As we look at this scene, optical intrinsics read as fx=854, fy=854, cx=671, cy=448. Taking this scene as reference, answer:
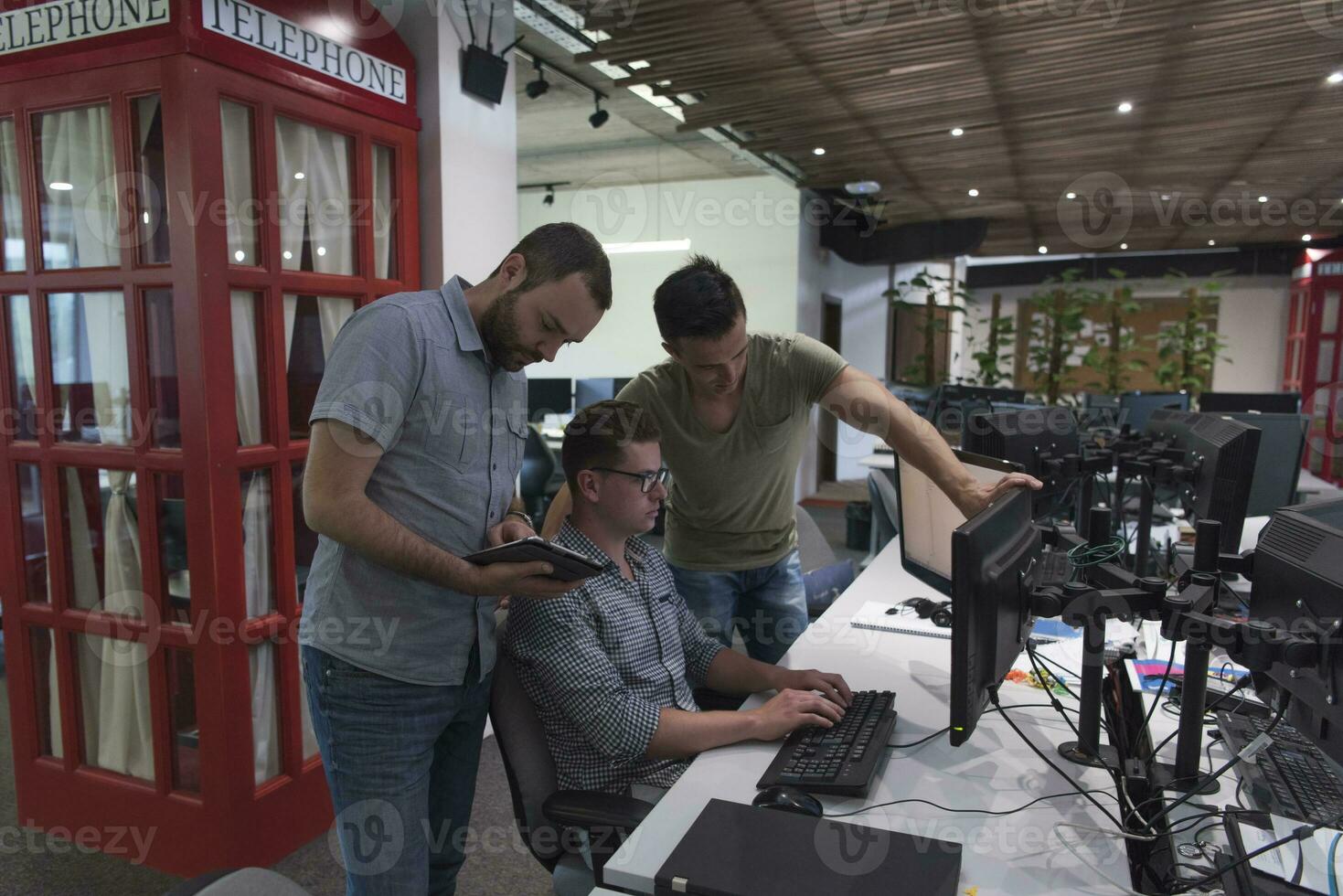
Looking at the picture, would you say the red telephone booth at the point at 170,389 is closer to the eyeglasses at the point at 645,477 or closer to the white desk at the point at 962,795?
the eyeglasses at the point at 645,477

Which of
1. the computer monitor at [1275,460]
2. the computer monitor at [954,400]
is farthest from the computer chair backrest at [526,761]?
the computer monitor at [954,400]

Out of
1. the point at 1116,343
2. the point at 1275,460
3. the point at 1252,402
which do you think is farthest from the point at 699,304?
the point at 1116,343

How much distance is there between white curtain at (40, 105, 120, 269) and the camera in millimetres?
2336

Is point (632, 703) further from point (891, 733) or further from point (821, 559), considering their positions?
point (821, 559)

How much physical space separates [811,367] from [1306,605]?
1276 mm

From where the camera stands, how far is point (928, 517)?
224 cm

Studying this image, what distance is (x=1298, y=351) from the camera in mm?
11859

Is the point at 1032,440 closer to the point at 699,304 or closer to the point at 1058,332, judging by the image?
the point at 699,304

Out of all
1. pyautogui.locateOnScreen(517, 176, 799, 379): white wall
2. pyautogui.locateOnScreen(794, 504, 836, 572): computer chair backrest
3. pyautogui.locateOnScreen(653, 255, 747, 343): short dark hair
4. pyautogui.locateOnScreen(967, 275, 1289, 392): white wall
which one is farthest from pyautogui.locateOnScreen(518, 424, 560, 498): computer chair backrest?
pyautogui.locateOnScreen(967, 275, 1289, 392): white wall

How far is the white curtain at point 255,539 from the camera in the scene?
2410mm

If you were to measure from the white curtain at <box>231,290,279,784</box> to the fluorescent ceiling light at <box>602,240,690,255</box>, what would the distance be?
613 cm

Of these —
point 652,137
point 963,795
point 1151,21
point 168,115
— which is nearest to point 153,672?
point 168,115

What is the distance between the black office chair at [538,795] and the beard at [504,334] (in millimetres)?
592

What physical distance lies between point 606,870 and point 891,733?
0.68 meters
